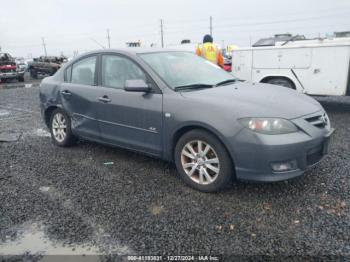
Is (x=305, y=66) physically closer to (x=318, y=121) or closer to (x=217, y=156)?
(x=318, y=121)

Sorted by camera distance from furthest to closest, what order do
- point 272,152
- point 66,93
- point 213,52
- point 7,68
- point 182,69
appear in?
point 7,68
point 213,52
point 66,93
point 182,69
point 272,152

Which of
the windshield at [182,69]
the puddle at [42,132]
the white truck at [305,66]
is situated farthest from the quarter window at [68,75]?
the white truck at [305,66]

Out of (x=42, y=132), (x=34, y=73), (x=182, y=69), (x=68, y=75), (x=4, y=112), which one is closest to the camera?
(x=182, y=69)

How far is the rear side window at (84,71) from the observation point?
15.8 ft

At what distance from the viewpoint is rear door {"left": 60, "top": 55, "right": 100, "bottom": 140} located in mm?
4734

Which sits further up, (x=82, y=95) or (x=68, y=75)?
(x=68, y=75)

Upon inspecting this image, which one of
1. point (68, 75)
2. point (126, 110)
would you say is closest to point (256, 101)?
point (126, 110)

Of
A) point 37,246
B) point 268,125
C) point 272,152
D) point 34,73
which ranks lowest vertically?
point 37,246

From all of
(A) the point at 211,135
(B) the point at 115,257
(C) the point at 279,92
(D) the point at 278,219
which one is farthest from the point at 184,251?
(C) the point at 279,92

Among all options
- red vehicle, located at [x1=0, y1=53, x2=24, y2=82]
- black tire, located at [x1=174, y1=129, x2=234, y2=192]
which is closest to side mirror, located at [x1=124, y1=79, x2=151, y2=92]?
black tire, located at [x1=174, y1=129, x2=234, y2=192]

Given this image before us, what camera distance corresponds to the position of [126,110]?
13.8ft

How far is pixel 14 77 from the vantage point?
70.4 feet

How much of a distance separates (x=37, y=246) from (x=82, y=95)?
2.53 m

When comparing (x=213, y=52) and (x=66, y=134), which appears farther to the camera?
(x=213, y=52)
